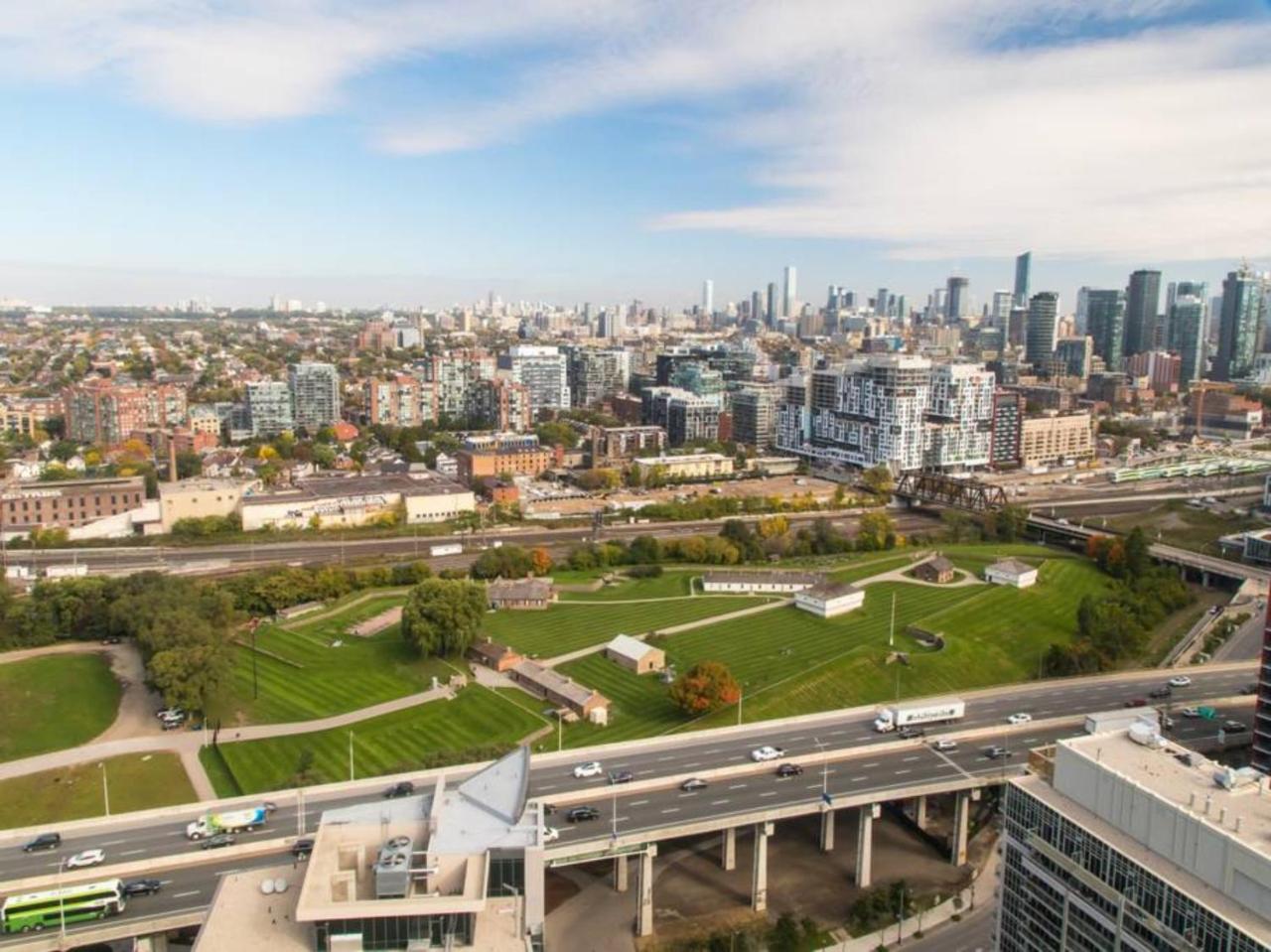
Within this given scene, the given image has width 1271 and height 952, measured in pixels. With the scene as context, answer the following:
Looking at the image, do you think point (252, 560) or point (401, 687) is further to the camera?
point (252, 560)

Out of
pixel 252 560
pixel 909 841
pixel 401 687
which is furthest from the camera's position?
pixel 252 560

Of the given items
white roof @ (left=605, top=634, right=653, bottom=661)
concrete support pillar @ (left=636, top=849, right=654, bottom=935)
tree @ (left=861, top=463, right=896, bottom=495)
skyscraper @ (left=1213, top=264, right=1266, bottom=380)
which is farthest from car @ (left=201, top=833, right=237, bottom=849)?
skyscraper @ (left=1213, top=264, right=1266, bottom=380)

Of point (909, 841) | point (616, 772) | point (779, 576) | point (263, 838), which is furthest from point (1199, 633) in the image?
point (263, 838)

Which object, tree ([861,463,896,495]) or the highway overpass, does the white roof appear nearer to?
the highway overpass

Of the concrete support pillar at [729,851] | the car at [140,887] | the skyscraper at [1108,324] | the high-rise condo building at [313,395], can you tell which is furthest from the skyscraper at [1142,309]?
the car at [140,887]

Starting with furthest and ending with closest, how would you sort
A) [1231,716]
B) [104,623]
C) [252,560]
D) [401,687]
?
[252,560]
[104,623]
[401,687]
[1231,716]

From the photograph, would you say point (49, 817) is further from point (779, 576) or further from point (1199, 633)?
point (1199, 633)
